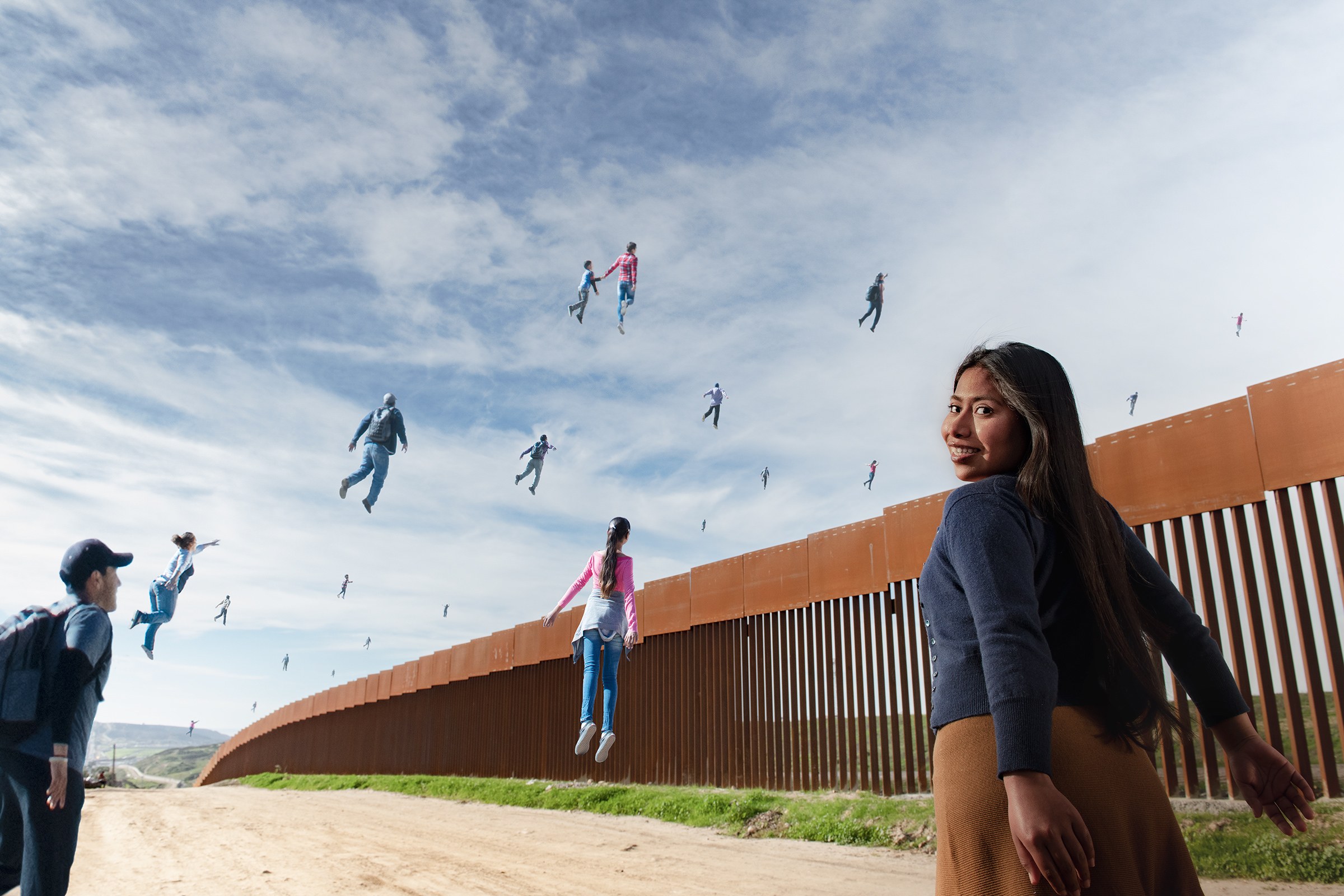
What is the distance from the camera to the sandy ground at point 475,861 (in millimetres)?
4699

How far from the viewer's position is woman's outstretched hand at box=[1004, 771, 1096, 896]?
121cm

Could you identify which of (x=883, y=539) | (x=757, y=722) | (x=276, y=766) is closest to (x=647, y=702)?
(x=757, y=722)

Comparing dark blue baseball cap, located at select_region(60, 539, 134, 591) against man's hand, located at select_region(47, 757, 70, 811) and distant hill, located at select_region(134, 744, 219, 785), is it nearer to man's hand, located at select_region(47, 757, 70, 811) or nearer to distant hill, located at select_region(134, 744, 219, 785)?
man's hand, located at select_region(47, 757, 70, 811)

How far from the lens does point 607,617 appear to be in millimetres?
6777

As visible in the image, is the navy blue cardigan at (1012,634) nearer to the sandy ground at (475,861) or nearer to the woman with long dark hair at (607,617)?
the sandy ground at (475,861)

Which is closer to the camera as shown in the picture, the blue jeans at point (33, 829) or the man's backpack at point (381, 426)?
Result: the blue jeans at point (33, 829)

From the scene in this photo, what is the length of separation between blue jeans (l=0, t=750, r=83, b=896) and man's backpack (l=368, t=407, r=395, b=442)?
620cm

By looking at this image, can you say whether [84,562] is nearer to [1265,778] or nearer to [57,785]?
[57,785]

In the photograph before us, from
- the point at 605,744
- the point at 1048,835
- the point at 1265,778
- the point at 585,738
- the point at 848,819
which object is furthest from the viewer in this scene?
the point at 605,744

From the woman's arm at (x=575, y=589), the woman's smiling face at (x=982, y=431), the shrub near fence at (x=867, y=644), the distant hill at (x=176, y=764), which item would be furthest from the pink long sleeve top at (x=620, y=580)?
the distant hill at (x=176, y=764)

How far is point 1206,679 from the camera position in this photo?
163cm

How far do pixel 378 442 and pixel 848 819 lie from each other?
6325mm

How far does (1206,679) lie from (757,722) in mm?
7517

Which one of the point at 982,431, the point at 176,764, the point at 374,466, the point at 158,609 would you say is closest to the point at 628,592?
the point at 374,466
